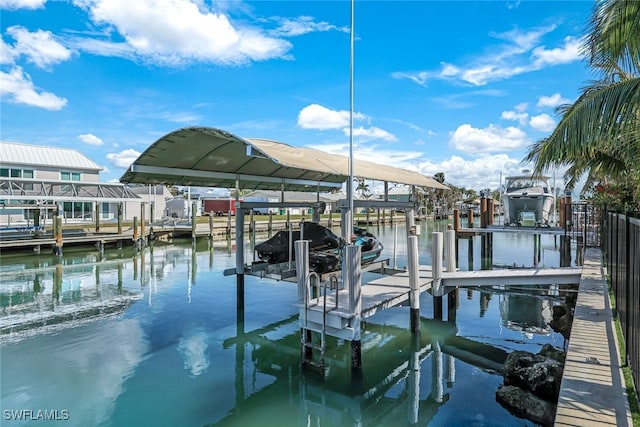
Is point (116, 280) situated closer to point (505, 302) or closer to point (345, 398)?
point (345, 398)

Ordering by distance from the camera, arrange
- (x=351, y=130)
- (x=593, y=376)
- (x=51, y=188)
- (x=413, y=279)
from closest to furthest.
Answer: (x=593, y=376) < (x=351, y=130) < (x=413, y=279) < (x=51, y=188)

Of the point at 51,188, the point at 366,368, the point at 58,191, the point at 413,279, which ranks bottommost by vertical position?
the point at 366,368

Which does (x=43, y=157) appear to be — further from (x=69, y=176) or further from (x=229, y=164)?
(x=229, y=164)

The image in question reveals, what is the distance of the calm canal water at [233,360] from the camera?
6.40 meters

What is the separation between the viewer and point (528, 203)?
1983 centimetres

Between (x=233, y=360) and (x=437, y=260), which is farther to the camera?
(x=437, y=260)

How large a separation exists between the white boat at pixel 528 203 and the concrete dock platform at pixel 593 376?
1391 cm

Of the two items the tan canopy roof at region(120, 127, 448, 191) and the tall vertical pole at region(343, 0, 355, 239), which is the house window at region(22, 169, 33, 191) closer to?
the tan canopy roof at region(120, 127, 448, 191)

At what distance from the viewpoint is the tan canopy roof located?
7.71 m

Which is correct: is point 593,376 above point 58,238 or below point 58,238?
below

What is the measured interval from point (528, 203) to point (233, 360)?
56.1ft

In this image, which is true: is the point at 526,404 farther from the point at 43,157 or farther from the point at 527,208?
the point at 43,157

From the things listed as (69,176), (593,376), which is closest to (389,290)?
(593,376)

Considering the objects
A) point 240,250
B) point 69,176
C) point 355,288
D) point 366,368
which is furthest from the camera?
point 69,176
